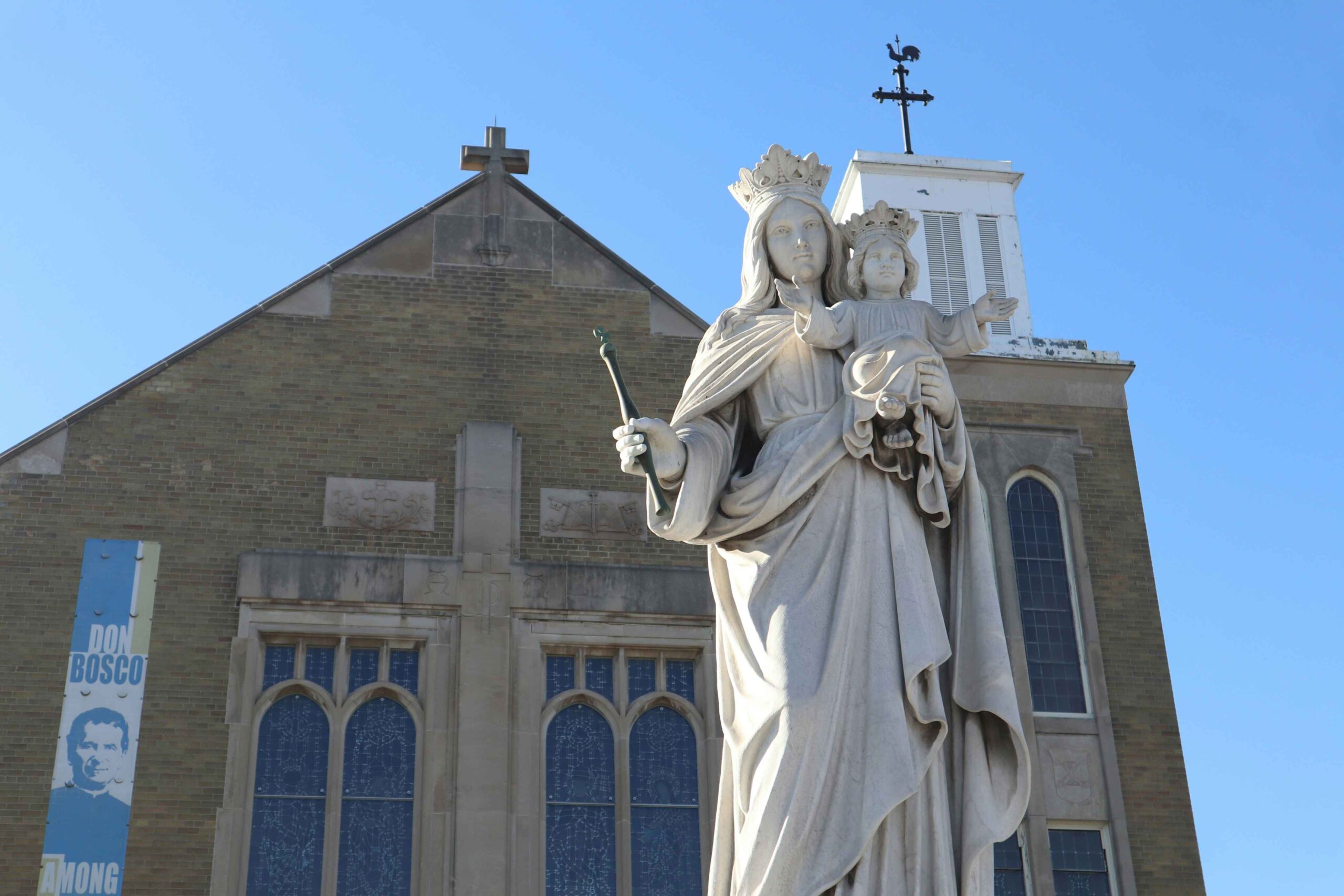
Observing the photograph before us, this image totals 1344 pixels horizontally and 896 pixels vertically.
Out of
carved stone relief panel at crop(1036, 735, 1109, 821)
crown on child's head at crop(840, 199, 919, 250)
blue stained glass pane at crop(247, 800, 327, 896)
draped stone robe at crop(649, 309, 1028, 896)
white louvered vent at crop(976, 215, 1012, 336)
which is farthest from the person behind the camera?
white louvered vent at crop(976, 215, 1012, 336)

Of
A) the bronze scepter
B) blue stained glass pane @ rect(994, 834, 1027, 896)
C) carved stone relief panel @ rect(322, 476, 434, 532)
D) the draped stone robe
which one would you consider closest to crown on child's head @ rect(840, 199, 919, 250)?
the draped stone robe

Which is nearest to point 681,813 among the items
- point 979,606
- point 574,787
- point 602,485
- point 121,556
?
point 574,787

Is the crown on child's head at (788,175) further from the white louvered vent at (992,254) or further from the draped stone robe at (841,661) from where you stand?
the white louvered vent at (992,254)

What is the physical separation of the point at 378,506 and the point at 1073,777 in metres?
5.98

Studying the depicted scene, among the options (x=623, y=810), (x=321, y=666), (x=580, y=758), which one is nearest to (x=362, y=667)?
(x=321, y=666)

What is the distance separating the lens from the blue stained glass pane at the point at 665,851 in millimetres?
13688

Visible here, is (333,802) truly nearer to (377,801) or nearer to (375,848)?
(377,801)

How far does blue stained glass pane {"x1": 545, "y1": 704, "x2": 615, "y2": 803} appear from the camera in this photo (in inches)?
548

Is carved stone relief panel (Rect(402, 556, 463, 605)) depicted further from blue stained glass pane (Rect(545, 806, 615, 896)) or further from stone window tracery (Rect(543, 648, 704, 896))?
blue stained glass pane (Rect(545, 806, 615, 896))

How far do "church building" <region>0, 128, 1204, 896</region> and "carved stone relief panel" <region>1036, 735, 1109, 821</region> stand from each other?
0.03 metres

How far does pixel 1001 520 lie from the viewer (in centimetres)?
1590

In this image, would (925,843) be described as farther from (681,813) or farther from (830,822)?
(681,813)

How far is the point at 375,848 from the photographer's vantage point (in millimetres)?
13469

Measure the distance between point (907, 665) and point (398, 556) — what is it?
10430 mm
